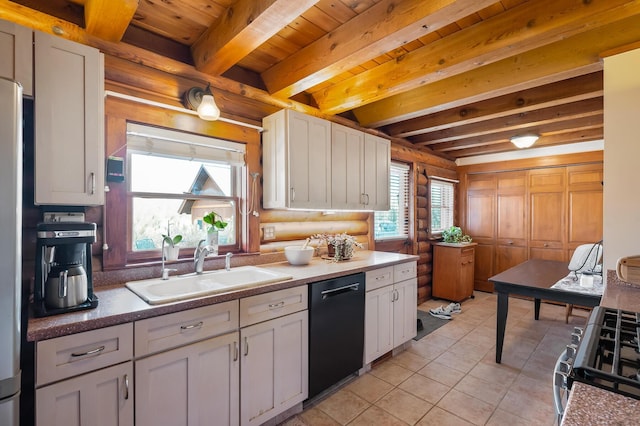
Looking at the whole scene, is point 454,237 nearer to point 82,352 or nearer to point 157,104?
point 157,104

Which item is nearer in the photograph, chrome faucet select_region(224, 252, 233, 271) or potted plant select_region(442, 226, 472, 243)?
chrome faucet select_region(224, 252, 233, 271)

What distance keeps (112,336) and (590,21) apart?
9.65ft

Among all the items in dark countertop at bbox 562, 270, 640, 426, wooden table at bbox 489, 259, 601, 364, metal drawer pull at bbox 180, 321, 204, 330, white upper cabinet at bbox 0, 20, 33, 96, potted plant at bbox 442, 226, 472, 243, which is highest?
white upper cabinet at bbox 0, 20, 33, 96

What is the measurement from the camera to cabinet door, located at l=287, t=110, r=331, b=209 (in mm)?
2553

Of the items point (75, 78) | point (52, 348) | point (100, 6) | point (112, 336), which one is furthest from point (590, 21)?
point (52, 348)

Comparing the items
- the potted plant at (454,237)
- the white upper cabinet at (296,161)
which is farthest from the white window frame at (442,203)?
the white upper cabinet at (296,161)

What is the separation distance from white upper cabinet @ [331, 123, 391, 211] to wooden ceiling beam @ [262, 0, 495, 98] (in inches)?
24.8

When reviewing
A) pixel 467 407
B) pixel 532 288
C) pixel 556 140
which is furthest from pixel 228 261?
pixel 556 140

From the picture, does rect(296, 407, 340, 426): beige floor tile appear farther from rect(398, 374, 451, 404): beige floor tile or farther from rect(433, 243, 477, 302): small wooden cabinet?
rect(433, 243, 477, 302): small wooden cabinet

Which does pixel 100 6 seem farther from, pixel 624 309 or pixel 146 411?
pixel 624 309

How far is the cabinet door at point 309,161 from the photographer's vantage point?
8.38 ft

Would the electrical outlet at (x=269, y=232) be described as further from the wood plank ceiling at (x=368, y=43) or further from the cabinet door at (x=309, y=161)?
the wood plank ceiling at (x=368, y=43)

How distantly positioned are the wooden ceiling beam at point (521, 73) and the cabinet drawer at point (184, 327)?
8.45 feet

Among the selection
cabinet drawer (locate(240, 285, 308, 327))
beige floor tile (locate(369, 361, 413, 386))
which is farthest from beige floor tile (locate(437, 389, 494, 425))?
cabinet drawer (locate(240, 285, 308, 327))
